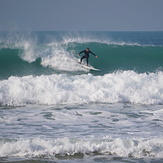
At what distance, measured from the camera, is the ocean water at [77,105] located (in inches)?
264

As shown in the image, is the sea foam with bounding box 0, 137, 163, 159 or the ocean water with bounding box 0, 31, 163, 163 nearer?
the sea foam with bounding box 0, 137, 163, 159

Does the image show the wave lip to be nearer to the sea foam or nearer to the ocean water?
the ocean water

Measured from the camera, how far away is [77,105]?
446 inches

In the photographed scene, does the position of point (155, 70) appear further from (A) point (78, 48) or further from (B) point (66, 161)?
(B) point (66, 161)

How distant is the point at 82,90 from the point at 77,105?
153cm

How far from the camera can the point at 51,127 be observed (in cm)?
834

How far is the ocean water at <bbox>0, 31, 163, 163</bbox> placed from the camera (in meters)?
6.70

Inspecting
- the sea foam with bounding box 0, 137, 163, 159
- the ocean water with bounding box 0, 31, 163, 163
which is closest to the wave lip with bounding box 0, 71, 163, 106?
the ocean water with bounding box 0, 31, 163, 163

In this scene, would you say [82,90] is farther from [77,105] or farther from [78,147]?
[78,147]

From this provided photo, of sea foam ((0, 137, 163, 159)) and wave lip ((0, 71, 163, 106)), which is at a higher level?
wave lip ((0, 71, 163, 106))

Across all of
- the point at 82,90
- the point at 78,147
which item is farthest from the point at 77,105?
the point at 78,147

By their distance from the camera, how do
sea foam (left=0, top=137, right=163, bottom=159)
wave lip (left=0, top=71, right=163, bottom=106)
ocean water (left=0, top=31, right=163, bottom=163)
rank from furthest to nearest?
wave lip (left=0, top=71, right=163, bottom=106), ocean water (left=0, top=31, right=163, bottom=163), sea foam (left=0, top=137, right=163, bottom=159)

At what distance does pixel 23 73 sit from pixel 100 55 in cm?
592

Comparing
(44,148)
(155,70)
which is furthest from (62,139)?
(155,70)
